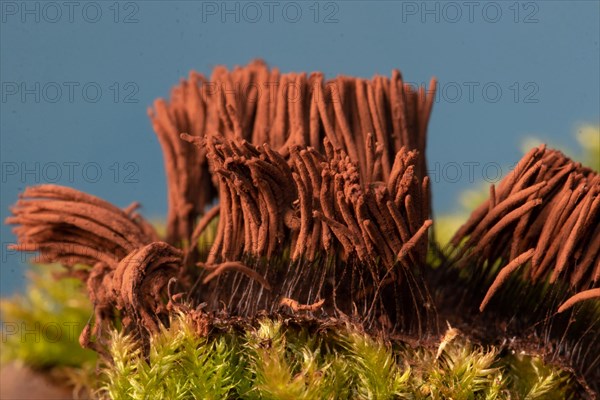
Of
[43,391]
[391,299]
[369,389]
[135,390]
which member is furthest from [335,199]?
[43,391]

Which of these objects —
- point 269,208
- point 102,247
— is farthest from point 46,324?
point 269,208

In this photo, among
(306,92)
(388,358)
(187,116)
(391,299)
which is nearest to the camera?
(388,358)

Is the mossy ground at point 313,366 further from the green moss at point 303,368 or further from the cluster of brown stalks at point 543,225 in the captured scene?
the cluster of brown stalks at point 543,225

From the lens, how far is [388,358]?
1326mm

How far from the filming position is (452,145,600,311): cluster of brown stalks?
1358 mm

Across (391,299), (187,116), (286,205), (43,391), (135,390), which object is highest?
(187,116)

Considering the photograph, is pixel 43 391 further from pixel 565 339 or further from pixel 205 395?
pixel 565 339

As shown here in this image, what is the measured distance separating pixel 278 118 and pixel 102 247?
1.43 feet

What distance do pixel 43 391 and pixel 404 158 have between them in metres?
0.93

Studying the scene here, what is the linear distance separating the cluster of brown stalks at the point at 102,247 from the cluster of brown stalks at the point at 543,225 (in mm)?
575

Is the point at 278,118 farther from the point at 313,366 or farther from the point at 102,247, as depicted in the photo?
the point at 313,366

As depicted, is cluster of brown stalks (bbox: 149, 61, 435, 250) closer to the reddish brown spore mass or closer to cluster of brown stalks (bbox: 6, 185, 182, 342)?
the reddish brown spore mass

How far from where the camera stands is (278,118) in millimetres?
Result: 1620

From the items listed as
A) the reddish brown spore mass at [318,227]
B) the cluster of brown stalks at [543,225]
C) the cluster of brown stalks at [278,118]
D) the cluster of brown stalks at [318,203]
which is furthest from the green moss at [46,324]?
the cluster of brown stalks at [543,225]
